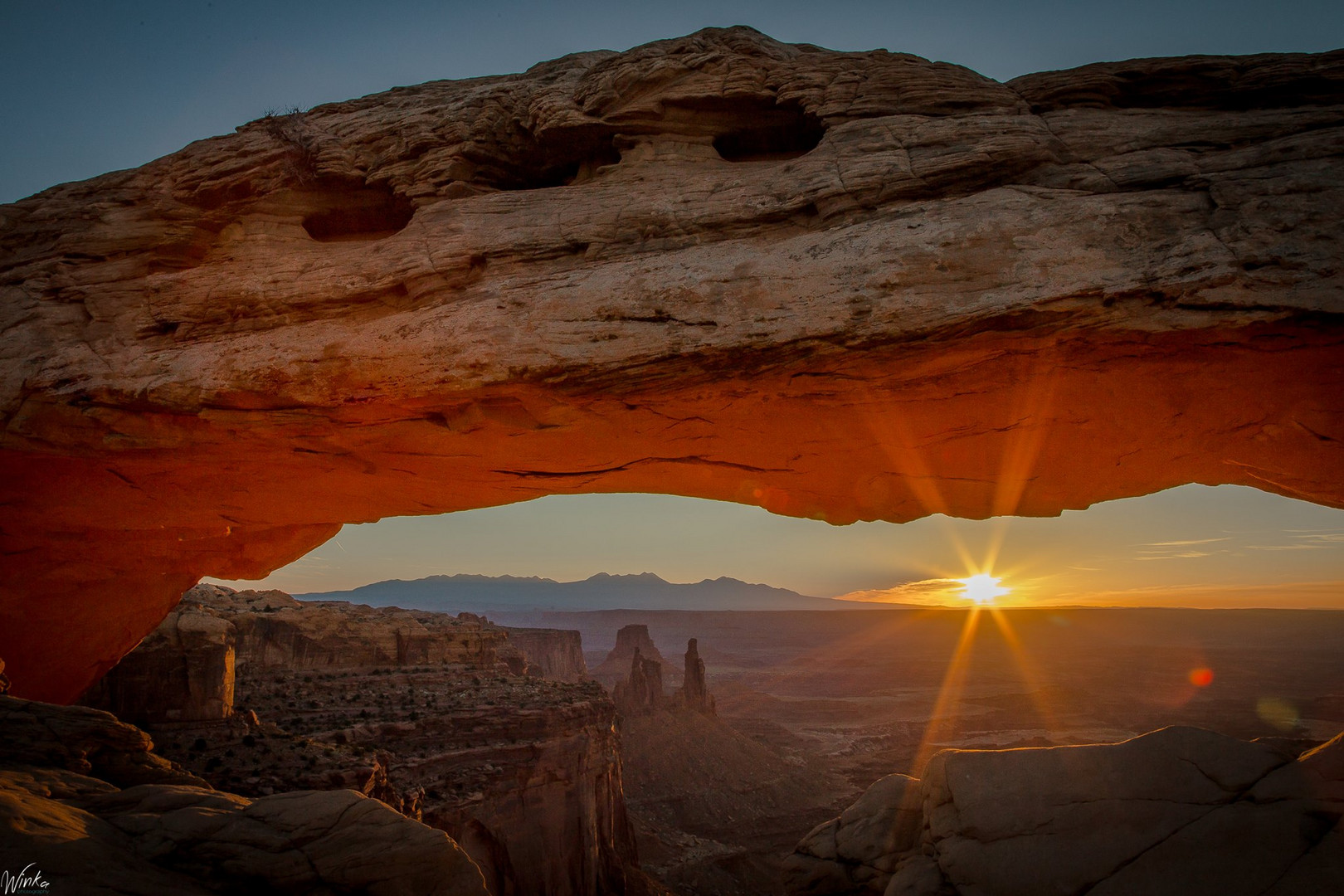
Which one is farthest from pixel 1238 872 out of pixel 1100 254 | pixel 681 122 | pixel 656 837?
pixel 656 837

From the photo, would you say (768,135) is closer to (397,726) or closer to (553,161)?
(553,161)

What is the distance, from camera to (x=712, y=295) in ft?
28.1

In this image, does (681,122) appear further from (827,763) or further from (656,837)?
(827,763)

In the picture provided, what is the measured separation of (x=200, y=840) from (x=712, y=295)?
307 inches

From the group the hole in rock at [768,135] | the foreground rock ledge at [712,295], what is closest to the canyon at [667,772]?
the foreground rock ledge at [712,295]

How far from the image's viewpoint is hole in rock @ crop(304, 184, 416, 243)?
11.7m

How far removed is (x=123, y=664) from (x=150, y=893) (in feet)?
47.7

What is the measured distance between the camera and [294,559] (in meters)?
17.2

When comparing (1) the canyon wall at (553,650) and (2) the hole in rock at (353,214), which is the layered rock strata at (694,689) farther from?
(2) the hole in rock at (353,214)

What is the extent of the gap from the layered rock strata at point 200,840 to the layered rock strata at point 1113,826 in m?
5.22

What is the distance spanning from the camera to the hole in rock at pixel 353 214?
11.7m
